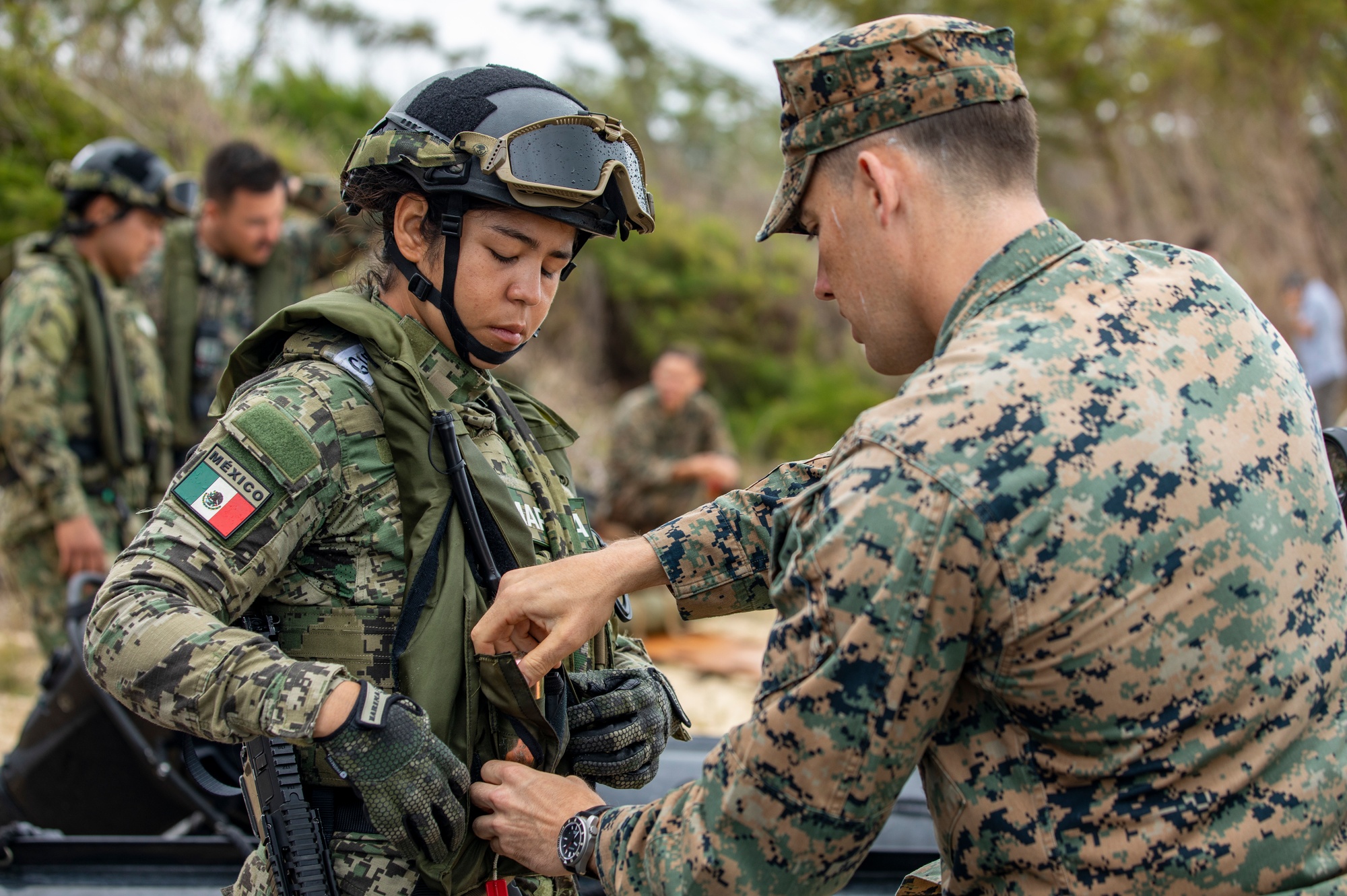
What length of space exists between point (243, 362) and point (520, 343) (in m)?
0.50

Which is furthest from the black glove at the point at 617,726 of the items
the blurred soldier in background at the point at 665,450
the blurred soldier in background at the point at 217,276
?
the blurred soldier in background at the point at 665,450

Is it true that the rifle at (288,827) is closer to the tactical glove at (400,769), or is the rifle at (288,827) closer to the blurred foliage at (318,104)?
the tactical glove at (400,769)

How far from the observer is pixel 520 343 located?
2154mm

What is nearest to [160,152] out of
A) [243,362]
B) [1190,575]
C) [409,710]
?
[243,362]

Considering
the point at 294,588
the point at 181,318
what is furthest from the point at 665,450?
the point at 294,588

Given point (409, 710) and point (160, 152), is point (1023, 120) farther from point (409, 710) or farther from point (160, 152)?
Result: point (160, 152)

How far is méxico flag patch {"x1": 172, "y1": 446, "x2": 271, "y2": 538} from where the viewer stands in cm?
171

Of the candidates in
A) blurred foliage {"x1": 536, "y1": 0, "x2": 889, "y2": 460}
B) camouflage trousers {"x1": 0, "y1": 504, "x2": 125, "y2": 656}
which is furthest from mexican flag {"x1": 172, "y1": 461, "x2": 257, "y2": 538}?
blurred foliage {"x1": 536, "y1": 0, "x2": 889, "y2": 460}

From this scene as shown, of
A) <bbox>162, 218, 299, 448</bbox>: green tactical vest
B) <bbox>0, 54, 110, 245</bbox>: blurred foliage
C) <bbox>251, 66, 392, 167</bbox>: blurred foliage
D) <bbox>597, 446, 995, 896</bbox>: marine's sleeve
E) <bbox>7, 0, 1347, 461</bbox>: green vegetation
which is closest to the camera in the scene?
<bbox>597, 446, 995, 896</bbox>: marine's sleeve

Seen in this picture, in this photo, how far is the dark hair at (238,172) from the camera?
17.1 ft

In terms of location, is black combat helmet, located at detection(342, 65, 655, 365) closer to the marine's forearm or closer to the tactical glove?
the tactical glove

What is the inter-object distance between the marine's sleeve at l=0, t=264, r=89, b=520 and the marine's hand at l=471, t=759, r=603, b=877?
3.41 meters

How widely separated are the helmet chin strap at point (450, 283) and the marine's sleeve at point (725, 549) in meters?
0.47

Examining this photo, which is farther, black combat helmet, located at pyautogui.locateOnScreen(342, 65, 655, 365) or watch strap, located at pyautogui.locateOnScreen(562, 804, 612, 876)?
black combat helmet, located at pyautogui.locateOnScreen(342, 65, 655, 365)
